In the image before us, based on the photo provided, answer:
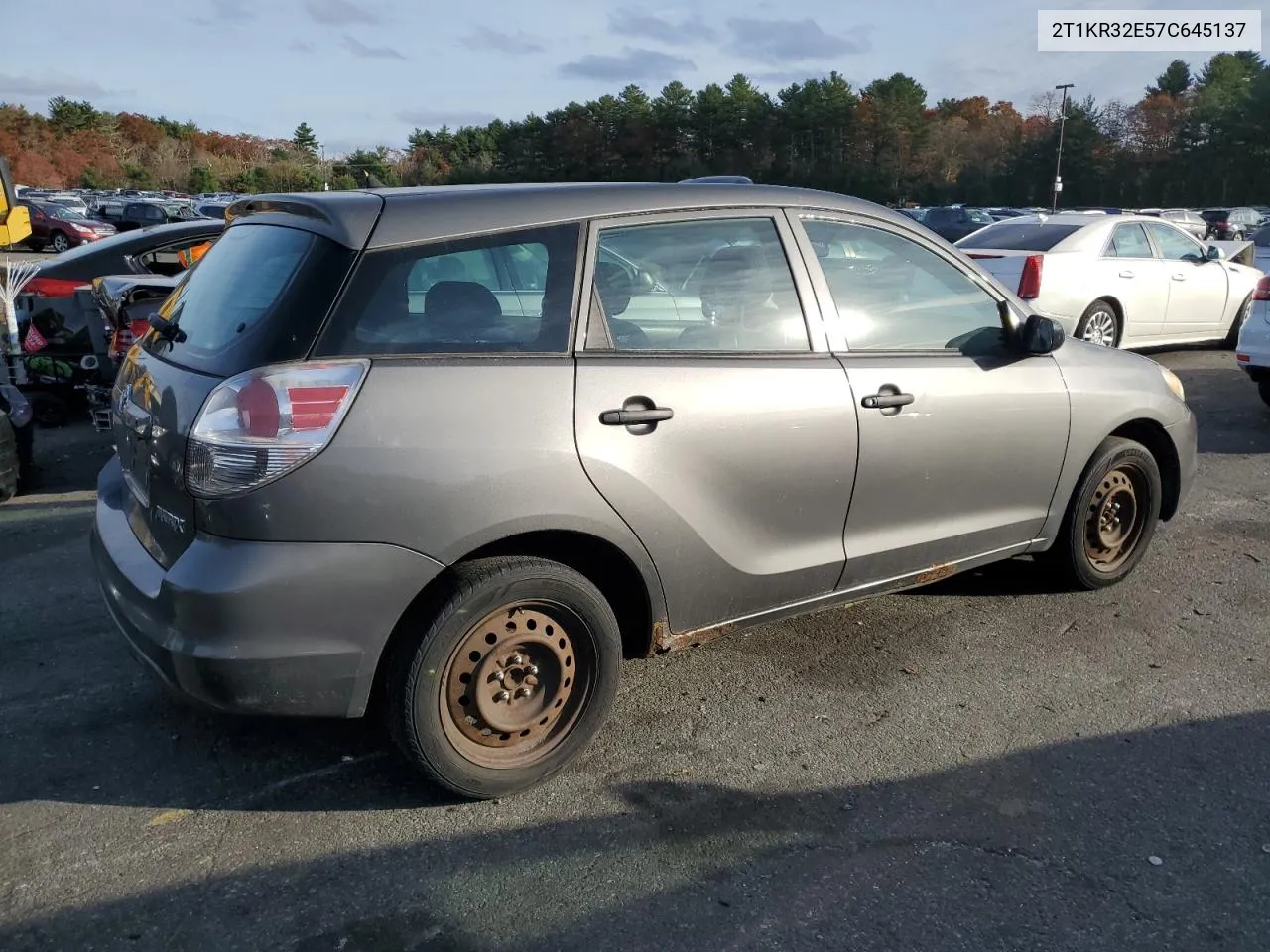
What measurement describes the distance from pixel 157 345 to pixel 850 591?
2520 mm

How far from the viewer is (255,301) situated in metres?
3.01

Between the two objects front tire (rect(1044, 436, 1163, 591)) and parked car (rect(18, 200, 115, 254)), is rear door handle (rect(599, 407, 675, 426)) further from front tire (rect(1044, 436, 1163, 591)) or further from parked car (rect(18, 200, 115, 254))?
parked car (rect(18, 200, 115, 254))

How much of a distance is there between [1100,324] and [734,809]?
8945 mm

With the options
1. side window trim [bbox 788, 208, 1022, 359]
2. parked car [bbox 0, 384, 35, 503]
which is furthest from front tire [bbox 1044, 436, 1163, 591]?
parked car [bbox 0, 384, 35, 503]

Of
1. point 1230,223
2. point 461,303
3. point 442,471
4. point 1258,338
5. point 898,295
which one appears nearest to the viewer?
point 442,471

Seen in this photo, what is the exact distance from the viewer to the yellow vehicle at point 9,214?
820cm

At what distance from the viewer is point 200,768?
331cm

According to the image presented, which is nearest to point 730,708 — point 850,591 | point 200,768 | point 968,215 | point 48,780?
point 850,591

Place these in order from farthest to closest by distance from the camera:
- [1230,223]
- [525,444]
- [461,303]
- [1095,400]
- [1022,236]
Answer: [1230,223]
[1022,236]
[1095,400]
[461,303]
[525,444]

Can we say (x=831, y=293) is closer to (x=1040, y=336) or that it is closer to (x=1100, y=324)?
(x=1040, y=336)

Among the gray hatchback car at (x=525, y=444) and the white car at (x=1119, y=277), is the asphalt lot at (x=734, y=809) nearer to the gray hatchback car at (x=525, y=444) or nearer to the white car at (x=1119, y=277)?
the gray hatchback car at (x=525, y=444)

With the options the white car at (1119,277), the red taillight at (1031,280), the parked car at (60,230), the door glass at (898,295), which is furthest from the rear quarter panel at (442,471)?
the parked car at (60,230)

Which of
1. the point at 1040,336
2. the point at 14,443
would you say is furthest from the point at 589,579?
the point at 14,443

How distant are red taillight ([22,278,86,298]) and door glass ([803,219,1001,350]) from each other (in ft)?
21.9
